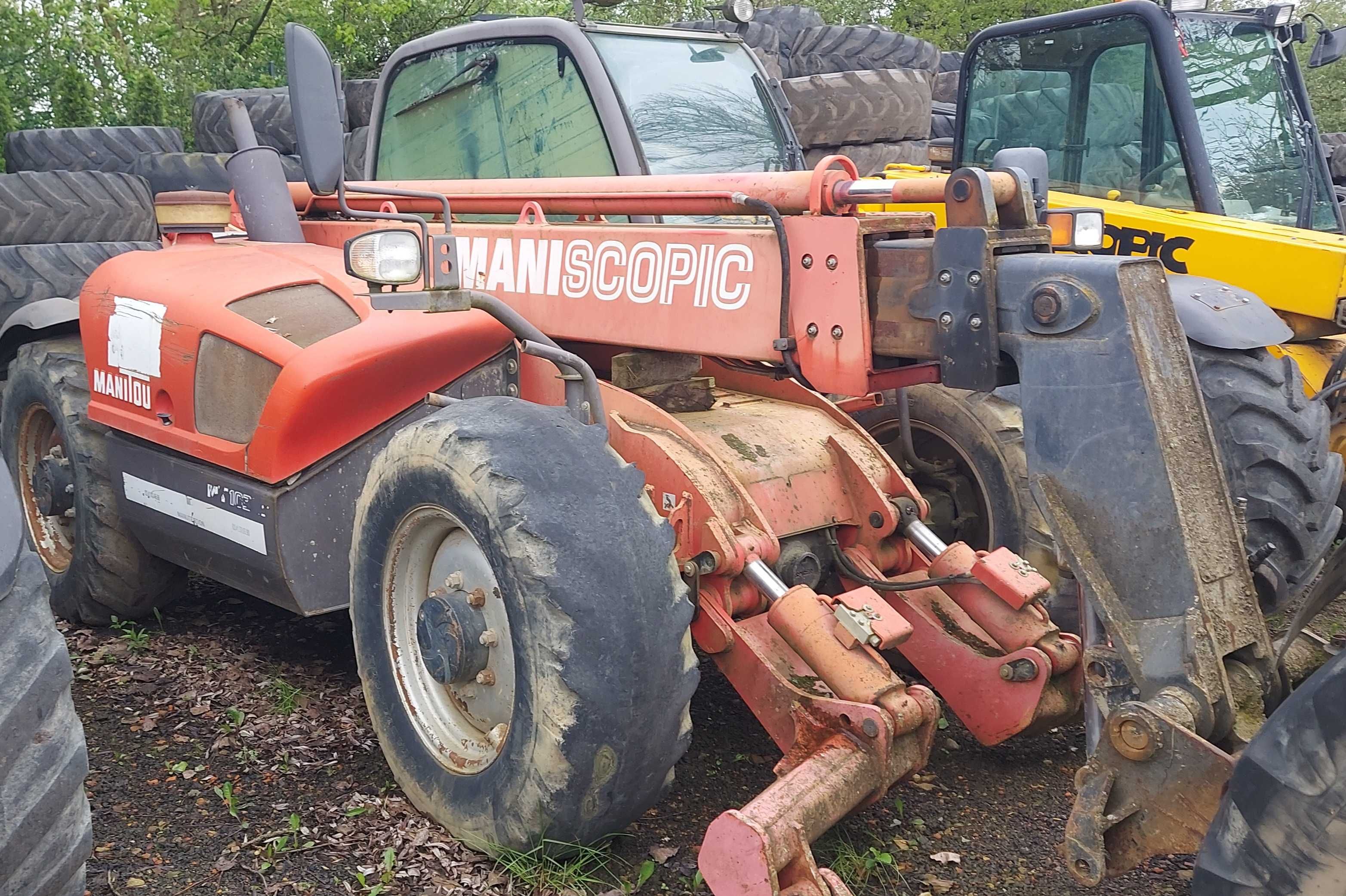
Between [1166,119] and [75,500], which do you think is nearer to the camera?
[75,500]

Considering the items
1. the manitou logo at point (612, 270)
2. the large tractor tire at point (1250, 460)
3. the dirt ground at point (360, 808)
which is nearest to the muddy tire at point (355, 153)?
the manitou logo at point (612, 270)

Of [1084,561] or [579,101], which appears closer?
[1084,561]

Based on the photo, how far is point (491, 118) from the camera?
14.5 feet

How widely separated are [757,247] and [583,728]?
4.45 feet

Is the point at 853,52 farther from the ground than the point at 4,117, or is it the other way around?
the point at 853,52

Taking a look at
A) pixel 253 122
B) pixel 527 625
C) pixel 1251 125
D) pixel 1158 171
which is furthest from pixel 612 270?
pixel 253 122

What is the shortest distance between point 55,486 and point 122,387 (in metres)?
0.61

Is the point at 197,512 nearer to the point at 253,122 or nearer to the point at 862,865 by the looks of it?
the point at 862,865

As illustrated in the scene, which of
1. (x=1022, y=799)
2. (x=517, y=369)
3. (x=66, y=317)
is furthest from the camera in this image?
(x=66, y=317)

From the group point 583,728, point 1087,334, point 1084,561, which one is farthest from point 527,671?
point 1087,334

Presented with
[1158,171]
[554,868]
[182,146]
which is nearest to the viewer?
[554,868]

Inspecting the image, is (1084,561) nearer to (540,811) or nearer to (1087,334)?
(1087,334)

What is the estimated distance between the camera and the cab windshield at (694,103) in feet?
13.4

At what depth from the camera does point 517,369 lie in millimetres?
3904
